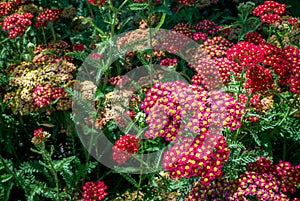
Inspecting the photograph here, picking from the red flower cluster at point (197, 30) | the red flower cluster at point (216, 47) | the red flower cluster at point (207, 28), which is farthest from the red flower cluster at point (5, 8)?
the red flower cluster at point (216, 47)

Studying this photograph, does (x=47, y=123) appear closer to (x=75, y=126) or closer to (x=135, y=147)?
(x=75, y=126)

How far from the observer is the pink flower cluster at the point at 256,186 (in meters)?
2.88

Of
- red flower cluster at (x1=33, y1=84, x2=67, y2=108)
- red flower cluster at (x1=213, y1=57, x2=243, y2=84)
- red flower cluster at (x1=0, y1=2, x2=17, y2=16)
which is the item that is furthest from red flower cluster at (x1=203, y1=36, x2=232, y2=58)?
red flower cluster at (x1=0, y1=2, x2=17, y2=16)

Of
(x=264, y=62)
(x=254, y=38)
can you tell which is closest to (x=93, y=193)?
(x=264, y=62)

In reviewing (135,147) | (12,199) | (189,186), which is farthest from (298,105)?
(12,199)

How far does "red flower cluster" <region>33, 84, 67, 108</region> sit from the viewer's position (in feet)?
11.2

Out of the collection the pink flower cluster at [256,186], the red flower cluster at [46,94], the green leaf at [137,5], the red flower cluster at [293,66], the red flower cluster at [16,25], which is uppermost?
the green leaf at [137,5]

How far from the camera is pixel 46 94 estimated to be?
346cm

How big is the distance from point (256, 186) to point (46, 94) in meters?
1.87

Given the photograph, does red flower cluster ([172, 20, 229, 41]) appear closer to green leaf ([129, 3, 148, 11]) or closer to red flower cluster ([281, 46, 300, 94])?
green leaf ([129, 3, 148, 11])

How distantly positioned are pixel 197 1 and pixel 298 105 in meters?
2.15

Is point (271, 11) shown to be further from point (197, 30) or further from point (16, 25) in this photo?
point (16, 25)

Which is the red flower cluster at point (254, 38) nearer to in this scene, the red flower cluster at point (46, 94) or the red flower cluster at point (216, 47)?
the red flower cluster at point (216, 47)

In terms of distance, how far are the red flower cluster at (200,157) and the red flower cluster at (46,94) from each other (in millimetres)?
1234
